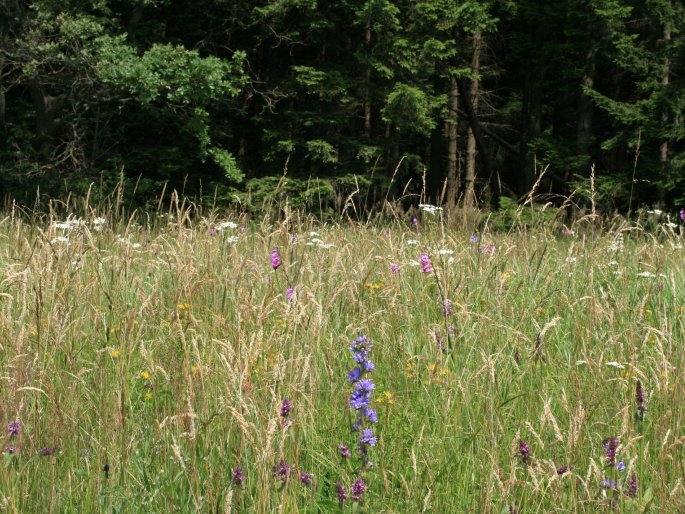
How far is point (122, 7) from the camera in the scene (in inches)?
610

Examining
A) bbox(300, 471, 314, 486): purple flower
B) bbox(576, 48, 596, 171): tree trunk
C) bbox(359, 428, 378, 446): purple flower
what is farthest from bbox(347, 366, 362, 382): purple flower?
bbox(576, 48, 596, 171): tree trunk

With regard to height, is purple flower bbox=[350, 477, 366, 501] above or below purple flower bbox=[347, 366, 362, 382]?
below

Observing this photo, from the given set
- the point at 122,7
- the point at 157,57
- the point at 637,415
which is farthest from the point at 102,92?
the point at 637,415

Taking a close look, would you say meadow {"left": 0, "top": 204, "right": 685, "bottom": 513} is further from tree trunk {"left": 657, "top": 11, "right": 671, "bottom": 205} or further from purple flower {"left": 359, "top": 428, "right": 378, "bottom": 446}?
tree trunk {"left": 657, "top": 11, "right": 671, "bottom": 205}

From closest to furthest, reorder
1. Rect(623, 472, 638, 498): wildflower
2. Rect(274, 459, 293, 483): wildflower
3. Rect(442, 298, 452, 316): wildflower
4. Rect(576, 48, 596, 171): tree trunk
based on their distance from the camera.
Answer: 1. Rect(274, 459, 293, 483): wildflower
2. Rect(623, 472, 638, 498): wildflower
3. Rect(442, 298, 452, 316): wildflower
4. Rect(576, 48, 596, 171): tree trunk

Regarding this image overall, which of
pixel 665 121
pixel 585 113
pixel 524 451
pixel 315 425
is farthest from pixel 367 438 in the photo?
pixel 585 113

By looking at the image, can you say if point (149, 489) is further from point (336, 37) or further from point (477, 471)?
point (336, 37)

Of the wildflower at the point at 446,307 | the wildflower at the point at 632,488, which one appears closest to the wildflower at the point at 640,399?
the wildflower at the point at 632,488

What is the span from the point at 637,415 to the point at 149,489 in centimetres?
141

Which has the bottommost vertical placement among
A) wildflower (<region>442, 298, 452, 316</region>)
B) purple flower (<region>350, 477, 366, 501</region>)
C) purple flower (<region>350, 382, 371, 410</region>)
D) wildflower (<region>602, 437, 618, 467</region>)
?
purple flower (<region>350, 477, 366, 501</region>)

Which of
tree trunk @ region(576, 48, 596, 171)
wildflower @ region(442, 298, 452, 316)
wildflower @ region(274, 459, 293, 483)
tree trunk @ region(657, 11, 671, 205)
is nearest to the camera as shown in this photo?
wildflower @ region(274, 459, 293, 483)

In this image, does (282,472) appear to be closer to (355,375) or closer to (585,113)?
(355,375)

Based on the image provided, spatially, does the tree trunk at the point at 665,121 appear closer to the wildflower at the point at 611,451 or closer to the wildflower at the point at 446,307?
the wildflower at the point at 446,307

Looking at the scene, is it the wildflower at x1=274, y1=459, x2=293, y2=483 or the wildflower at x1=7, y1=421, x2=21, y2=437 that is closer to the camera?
the wildflower at x1=274, y1=459, x2=293, y2=483
